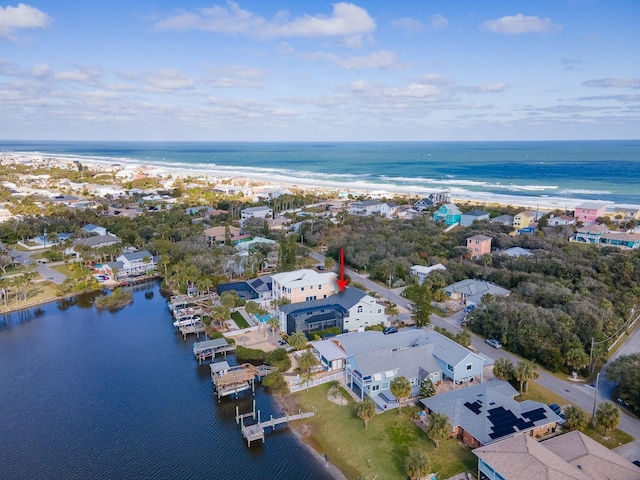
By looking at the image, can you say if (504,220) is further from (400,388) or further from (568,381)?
(400,388)

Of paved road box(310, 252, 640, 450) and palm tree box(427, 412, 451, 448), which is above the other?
palm tree box(427, 412, 451, 448)

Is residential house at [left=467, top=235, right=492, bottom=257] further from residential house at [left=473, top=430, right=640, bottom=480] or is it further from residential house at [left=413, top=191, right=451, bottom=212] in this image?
residential house at [left=473, top=430, right=640, bottom=480]

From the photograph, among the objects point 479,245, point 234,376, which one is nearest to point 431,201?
point 479,245

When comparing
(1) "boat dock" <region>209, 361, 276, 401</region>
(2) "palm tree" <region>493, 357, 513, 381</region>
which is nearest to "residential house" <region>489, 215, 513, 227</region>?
(2) "palm tree" <region>493, 357, 513, 381</region>

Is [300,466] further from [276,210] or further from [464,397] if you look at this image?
[276,210]

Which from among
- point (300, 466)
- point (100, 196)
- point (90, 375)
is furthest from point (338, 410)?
point (100, 196)

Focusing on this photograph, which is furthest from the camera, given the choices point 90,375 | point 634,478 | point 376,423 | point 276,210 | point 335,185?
point 335,185
